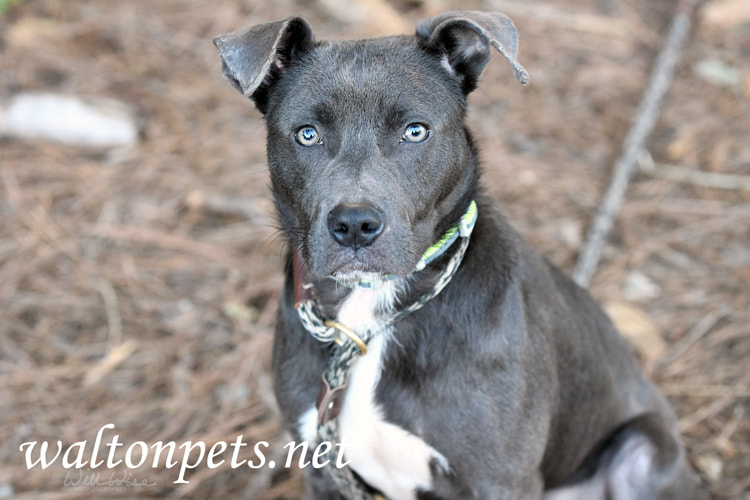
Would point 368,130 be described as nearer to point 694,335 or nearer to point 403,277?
point 403,277

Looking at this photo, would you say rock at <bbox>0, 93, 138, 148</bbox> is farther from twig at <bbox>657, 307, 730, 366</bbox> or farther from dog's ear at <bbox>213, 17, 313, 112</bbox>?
twig at <bbox>657, 307, 730, 366</bbox>

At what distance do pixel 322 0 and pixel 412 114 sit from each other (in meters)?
4.45

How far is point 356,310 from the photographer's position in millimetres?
2736

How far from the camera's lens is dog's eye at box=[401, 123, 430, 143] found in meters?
2.49

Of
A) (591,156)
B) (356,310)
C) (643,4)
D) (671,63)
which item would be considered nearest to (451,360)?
(356,310)

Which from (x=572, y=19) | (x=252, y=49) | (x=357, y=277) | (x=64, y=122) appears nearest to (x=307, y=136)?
(x=252, y=49)

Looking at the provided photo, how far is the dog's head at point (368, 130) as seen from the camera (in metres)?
2.34

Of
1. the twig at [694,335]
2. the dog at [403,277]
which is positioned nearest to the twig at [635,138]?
the twig at [694,335]

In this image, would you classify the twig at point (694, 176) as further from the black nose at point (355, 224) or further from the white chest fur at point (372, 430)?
the black nose at point (355, 224)

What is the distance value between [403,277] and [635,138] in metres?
3.29

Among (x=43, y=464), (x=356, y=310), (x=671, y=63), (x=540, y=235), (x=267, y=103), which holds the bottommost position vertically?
(x=43, y=464)

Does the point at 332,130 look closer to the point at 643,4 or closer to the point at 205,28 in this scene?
the point at 205,28

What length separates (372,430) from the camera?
8.59ft

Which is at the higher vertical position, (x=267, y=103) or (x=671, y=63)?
(x=267, y=103)
